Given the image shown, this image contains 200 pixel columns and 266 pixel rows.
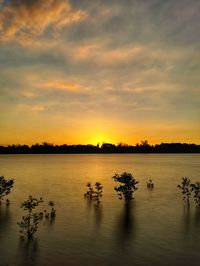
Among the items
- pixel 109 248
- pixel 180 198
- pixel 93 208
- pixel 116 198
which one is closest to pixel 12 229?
pixel 109 248

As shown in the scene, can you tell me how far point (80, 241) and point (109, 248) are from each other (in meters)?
3.27

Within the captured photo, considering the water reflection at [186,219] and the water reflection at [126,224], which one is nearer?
the water reflection at [126,224]

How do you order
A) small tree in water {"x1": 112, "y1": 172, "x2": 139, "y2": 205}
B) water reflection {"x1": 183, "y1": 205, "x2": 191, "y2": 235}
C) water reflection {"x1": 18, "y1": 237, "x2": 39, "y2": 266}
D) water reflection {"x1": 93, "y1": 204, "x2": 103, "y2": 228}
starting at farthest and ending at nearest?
small tree in water {"x1": 112, "y1": 172, "x2": 139, "y2": 205} → water reflection {"x1": 93, "y1": 204, "x2": 103, "y2": 228} → water reflection {"x1": 183, "y1": 205, "x2": 191, "y2": 235} → water reflection {"x1": 18, "y1": 237, "x2": 39, "y2": 266}

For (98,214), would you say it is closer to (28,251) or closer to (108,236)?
(108,236)

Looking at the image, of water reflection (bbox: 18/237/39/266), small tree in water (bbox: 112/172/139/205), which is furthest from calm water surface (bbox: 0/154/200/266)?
small tree in water (bbox: 112/172/139/205)

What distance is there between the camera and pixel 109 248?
27.9 metres

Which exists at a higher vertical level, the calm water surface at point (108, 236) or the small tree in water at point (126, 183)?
the small tree in water at point (126, 183)

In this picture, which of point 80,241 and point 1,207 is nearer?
point 80,241

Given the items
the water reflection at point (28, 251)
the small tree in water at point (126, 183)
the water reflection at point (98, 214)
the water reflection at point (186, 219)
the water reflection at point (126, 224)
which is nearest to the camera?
the water reflection at point (28, 251)

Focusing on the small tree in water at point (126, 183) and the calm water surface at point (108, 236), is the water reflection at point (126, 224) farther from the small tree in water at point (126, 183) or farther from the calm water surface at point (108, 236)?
the small tree in water at point (126, 183)

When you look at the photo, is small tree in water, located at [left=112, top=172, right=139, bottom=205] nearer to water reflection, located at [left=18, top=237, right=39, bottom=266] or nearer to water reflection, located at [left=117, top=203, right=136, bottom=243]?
water reflection, located at [left=117, top=203, right=136, bottom=243]

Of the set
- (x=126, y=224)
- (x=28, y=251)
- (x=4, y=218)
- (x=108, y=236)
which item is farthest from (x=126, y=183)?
(x=28, y=251)

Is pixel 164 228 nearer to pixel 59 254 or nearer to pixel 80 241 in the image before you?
pixel 80 241

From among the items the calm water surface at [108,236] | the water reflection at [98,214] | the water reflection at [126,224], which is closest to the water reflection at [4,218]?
the calm water surface at [108,236]
